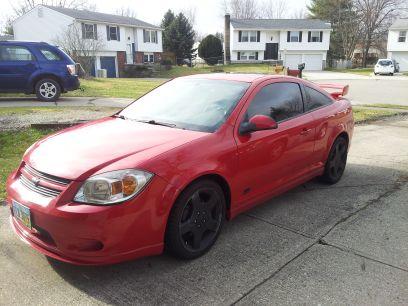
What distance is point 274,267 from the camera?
339 centimetres

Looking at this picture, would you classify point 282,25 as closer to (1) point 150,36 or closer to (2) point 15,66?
(1) point 150,36

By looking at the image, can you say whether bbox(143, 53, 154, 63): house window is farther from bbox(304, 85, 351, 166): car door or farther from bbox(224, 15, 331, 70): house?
bbox(304, 85, 351, 166): car door

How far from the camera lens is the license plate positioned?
10.2 feet

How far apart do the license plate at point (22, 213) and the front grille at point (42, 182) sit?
0.51 ft

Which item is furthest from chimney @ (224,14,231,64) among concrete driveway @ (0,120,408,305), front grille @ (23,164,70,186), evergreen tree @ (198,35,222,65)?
front grille @ (23,164,70,186)

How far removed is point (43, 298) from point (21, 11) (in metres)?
57.9

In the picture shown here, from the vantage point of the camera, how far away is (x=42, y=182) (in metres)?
3.12

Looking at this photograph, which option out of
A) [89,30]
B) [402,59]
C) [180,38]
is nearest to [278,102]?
[89,30]

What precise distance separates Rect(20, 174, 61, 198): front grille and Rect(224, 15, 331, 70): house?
56.3 m

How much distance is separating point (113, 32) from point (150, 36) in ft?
20.6

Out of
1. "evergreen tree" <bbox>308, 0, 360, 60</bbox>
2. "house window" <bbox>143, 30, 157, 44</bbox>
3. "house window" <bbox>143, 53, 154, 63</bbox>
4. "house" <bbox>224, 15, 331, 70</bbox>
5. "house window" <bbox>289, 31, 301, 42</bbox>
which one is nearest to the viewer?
"house window" <bbox>143, 30, 157, 44</bbox>

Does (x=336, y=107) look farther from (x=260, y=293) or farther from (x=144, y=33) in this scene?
(x=144, y=33)

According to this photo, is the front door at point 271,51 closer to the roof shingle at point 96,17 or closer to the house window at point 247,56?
the house window at point 247,56

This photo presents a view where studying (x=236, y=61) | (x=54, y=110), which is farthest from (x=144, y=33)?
(x=54, y=110)
